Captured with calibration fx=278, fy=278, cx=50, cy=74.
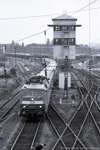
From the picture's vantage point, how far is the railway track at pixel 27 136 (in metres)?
12.9

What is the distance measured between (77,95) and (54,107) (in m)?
7.10

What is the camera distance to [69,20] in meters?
34.4

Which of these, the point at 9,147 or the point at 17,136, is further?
the point at 17,136

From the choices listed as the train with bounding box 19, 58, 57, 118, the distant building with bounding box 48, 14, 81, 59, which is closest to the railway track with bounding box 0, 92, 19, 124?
the train with bounding box 19, 58, 57, 118

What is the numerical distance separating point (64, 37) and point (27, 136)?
69.5 feet

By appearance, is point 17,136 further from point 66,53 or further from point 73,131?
point 66,53

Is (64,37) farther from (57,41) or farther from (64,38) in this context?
(57,41)

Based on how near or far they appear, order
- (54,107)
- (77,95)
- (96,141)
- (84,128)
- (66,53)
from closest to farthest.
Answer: (96,141)
(84,128)
(54,107)
(77,95)
(66,53)

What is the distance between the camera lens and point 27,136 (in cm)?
1477

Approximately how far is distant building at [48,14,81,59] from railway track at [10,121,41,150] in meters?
17.5

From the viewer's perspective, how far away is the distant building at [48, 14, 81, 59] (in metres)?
34.2

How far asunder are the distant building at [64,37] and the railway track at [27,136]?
17482mm

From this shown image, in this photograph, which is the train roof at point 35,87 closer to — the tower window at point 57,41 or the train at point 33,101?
the train at point 33,101

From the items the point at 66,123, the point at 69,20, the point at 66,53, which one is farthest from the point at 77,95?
the point at 66,123
